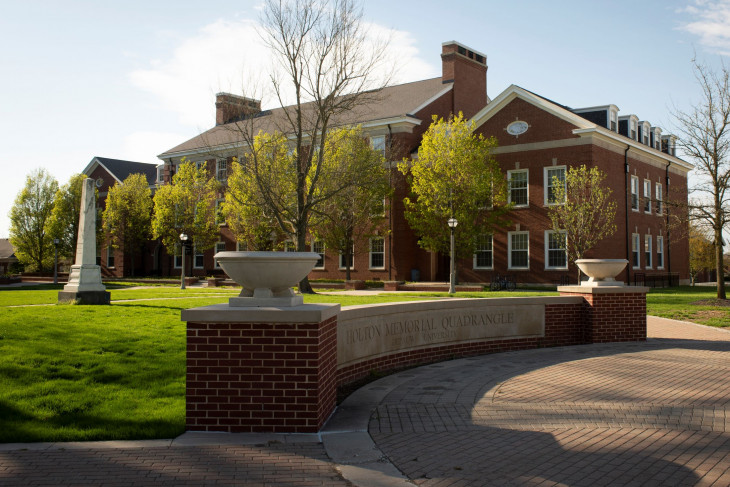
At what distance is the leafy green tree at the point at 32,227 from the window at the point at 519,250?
132 ft

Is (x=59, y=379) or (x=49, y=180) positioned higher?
(x=49, y=180)

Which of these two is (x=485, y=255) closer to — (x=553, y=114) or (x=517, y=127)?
(x=517, y=127)

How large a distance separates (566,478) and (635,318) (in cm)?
904

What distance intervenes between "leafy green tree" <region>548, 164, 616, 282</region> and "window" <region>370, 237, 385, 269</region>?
1051cm

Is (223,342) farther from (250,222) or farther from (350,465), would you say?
(250,222)

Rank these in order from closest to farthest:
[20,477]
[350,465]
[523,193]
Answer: [20,477]
[350,465]
[523,193]

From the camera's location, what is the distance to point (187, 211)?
149 ft

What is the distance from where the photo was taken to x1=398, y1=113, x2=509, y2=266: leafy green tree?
31.8m

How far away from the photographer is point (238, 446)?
5504 mm

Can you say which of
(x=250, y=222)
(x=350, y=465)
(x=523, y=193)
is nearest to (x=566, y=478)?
(x=350, y=465)

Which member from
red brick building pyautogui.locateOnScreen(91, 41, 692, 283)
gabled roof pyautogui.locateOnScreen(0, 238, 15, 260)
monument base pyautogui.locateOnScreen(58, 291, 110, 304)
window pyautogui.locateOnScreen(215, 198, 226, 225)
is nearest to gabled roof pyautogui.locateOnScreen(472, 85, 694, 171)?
red brick building pyautogui.locateOnScreen(91, 41, 692, 283)

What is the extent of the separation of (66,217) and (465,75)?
35.9 metres

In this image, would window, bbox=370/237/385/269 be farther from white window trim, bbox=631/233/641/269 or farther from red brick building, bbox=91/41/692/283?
white window trim, bbox=631/233/641/269

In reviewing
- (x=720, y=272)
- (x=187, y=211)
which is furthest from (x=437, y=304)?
(x=187, y=211)
